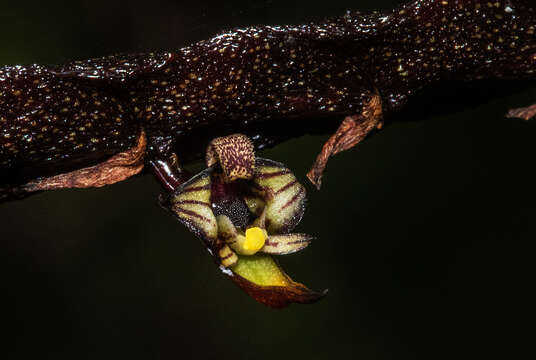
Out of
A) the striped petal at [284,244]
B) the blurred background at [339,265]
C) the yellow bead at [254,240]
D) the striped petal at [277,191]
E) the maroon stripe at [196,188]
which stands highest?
the maroon stripe at [196,188]

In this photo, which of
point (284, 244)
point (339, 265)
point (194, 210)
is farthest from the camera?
point (339, 265)

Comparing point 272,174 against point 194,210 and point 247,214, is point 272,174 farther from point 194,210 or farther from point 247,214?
point 194,210

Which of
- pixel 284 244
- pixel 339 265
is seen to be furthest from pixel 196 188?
pixel 339 265

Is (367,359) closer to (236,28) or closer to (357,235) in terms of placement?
(357,235)

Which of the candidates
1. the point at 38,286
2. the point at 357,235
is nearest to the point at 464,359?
the point at 357,235

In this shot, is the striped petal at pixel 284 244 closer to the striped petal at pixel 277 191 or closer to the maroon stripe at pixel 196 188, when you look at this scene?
the striped petal at pixel 277 191

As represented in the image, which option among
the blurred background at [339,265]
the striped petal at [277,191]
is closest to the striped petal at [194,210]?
the striped petal at [277,191]

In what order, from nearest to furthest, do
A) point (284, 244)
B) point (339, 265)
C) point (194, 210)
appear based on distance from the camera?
point (194, 210) → point (284, 244) → point (339, 265)

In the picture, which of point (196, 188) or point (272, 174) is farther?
point (272, 174)
